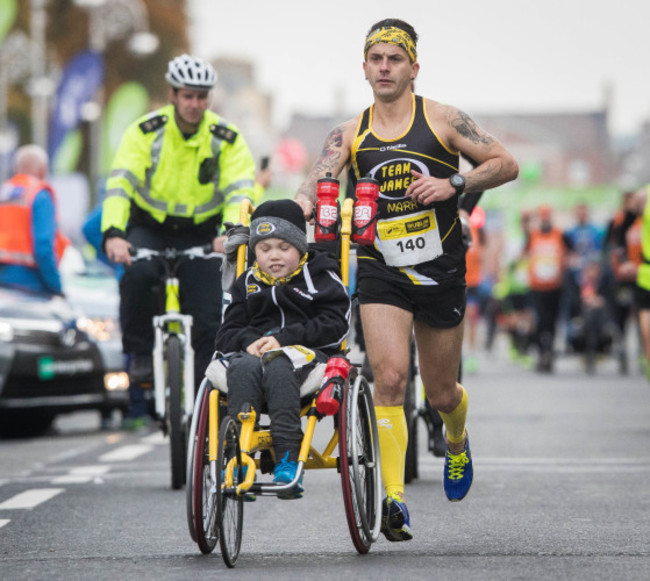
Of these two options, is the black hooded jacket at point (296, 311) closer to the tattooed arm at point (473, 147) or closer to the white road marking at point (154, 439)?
the tattooed arm at point (473, 147)

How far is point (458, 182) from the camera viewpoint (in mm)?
7566

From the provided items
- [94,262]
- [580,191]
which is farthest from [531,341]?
[580,191]

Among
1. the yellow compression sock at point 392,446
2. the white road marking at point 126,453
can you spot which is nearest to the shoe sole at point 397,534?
the yellow compression sock at point 392,446

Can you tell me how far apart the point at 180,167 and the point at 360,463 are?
373 centimetres

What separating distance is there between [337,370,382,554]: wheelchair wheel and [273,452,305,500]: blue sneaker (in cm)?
17

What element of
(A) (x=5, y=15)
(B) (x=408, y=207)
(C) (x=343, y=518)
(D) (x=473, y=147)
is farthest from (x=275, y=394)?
(A) (x=5, y=15)

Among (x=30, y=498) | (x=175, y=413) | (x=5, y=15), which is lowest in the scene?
(x=30, y=498)

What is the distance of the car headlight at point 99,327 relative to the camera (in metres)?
15.0

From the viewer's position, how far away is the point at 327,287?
7.15 metres

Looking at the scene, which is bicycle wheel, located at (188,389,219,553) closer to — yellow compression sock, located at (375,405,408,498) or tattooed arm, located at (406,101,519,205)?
yellow compression sock, located at (375,405,408,498)

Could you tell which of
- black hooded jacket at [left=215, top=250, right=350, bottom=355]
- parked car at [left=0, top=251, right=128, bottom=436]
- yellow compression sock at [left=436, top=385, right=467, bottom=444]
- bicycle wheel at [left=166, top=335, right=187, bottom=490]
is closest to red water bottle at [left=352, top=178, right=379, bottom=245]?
black hooded jacket at [left=215, top=250, right=350, bottom=355]

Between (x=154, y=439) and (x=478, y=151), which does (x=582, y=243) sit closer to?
(x=154, y=439)

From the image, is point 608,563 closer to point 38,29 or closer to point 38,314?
point 38,314

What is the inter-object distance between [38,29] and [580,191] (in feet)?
77.1
